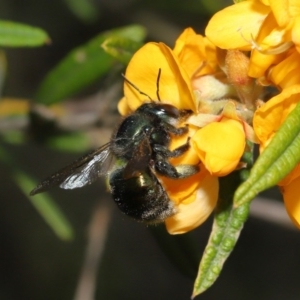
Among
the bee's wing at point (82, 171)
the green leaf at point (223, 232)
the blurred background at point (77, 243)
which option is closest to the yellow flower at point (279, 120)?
the green leaf at point (223, 232)

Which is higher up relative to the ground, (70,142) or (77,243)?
(70,142)

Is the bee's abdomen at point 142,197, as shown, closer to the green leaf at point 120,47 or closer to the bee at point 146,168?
the bee at point 146,168

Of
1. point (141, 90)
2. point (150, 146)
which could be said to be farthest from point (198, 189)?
point (141, 90)

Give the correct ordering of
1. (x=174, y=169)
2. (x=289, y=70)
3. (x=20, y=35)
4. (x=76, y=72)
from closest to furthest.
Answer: (x=289, y=70)
(x=174, y=169)
(x=20, y=35)
(x=76, y=72)

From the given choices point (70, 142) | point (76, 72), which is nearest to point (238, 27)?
point (76, 72)

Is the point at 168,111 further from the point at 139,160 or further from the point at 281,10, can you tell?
the point at 281,10

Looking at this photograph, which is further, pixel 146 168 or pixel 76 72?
pixel 76 72

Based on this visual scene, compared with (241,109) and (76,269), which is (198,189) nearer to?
(241,109)
